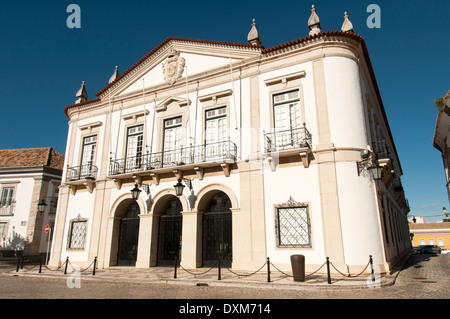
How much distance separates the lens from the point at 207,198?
12.7 meters

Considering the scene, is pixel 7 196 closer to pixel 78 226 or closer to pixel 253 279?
pixel 78 226

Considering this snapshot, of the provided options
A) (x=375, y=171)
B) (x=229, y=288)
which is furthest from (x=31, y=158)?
(x=375, y=171)

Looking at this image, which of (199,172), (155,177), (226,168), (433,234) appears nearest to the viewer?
(226,168)

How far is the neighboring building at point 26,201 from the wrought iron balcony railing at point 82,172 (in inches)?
368

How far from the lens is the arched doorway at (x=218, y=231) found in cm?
1231

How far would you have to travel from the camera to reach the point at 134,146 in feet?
49.8

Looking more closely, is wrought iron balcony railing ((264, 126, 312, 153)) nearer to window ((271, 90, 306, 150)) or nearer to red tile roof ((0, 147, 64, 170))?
window ((271, 90, 306, 150))

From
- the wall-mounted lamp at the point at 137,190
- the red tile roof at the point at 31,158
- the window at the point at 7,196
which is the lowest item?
the wall-mounted lamp at the point at 137,190

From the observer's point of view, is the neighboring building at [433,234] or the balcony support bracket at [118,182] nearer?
the balcony support bracket at [118,182]

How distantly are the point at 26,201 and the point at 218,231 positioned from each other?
728 inches

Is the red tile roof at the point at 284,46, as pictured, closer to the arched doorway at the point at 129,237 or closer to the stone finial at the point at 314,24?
the stone finial at the point at 314,24

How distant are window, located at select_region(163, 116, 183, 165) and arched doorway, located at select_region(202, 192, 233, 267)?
2.55m

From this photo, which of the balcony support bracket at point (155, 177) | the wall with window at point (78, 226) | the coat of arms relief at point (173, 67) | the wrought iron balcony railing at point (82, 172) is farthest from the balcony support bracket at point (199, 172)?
the wall with window at point (78, 226)

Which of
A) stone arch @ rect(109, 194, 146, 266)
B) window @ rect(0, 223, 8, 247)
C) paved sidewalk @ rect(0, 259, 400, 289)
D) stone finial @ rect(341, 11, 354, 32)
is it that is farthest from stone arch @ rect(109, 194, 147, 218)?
window @ rect(0, 223, 8, 247)
